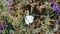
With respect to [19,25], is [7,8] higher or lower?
higher

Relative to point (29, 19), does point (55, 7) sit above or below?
above

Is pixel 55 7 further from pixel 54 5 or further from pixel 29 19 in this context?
pixel 29 19

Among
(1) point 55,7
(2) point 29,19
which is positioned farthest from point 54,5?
(2) point 29,19

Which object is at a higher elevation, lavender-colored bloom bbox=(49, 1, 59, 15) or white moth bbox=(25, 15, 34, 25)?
lavender-colored bloom bbox=(49, 1, 59, 15)

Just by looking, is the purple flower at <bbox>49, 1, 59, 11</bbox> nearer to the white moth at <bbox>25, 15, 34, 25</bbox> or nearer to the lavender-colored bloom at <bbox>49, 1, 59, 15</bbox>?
the lavender-colored bloom at <bbox>49, 1, 59, 15</bbox>

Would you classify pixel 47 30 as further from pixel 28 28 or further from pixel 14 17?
pixel 14 17

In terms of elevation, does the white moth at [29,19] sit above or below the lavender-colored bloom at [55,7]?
below

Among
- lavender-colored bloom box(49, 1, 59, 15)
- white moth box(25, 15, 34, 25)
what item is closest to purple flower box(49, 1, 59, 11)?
lavender-colored bloom box(49, 1, 59, 15)

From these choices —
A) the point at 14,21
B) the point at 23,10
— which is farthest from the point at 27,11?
the point at 14,21

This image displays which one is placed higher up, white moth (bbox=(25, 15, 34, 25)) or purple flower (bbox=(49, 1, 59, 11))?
purple flower (bbox=(49, 1, 59, 11))

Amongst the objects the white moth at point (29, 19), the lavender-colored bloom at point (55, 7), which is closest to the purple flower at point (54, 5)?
the lavender-colored bloom at point (55, 7)

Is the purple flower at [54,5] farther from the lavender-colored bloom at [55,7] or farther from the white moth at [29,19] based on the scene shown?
the white moth at [29,19]
